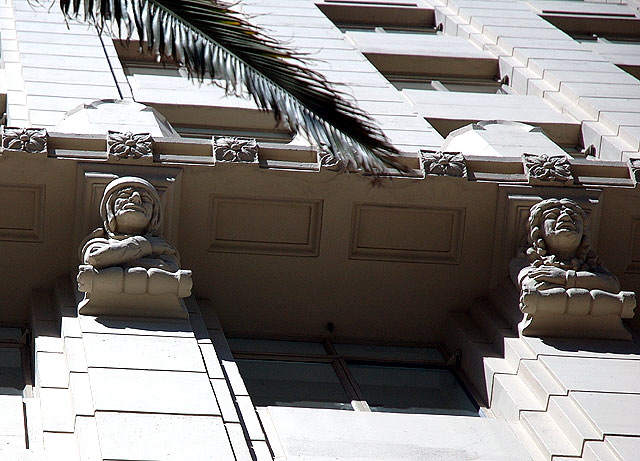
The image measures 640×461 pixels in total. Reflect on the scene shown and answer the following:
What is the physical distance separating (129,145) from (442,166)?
3167 millimetres

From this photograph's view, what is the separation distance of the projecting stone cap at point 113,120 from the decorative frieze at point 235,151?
1.40m

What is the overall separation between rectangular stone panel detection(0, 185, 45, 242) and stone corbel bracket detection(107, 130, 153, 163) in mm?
816

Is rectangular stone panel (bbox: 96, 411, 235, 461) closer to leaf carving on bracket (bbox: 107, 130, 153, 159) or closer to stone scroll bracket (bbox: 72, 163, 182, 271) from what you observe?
stone scroll bracket (bbox: 72, 163, 182, 271)

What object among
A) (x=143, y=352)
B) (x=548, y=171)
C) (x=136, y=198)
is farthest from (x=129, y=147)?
(x=548, y=171)

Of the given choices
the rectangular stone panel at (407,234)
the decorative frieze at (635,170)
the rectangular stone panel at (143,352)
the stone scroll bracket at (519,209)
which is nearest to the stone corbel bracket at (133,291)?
the rectangular stone panel at (143,352)

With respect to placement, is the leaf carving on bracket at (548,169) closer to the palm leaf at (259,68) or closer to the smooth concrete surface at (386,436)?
the smooth concrete surface at (386,436)

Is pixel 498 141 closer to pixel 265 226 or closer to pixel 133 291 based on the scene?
pixel 265 226

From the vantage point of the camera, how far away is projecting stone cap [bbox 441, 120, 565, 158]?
562 inches

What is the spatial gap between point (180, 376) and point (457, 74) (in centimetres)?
1578

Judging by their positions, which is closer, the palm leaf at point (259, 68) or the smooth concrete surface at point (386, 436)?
the palm leaf at point (259, 68)

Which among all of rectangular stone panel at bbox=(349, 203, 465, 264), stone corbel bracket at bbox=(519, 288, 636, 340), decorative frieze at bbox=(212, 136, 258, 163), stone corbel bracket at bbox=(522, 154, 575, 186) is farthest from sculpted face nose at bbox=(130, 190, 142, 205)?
stone corbel bracket at bbox=(522, 154, 575, 186)

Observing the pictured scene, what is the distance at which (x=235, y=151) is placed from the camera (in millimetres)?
11555

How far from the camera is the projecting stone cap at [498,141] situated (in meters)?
14.3

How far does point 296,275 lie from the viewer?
39.5ft
